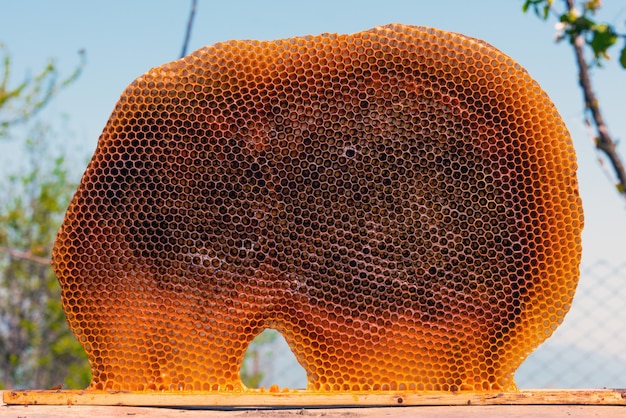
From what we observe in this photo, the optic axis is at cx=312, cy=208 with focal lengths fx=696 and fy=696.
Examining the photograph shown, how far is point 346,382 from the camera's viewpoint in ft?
8.01

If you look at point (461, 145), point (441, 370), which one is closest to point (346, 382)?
point (441, 370)

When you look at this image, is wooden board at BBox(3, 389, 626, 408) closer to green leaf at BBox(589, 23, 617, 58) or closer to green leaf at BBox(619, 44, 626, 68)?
green leaf at BBox(619, 44, 626, 68)

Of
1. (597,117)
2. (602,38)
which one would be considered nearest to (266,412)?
(602,38)

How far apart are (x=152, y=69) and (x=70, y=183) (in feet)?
25.4

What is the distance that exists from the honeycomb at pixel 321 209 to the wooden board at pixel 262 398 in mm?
85

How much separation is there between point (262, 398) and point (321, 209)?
2.20 ft

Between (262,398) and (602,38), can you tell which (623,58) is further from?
(262,398)

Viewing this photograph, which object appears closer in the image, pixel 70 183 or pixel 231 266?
pixel 231 266

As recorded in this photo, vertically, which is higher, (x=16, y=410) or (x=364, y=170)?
(x=364, y=170)

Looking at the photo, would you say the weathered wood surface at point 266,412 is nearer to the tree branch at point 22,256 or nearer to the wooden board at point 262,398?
the wooden board at point 262,398

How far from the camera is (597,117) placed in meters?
4.38

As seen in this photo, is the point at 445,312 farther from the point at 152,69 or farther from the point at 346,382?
the point at 152,69

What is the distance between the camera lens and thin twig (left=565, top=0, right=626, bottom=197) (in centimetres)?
428

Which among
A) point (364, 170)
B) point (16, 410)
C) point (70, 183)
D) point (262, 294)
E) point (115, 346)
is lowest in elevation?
point (70, 183)
